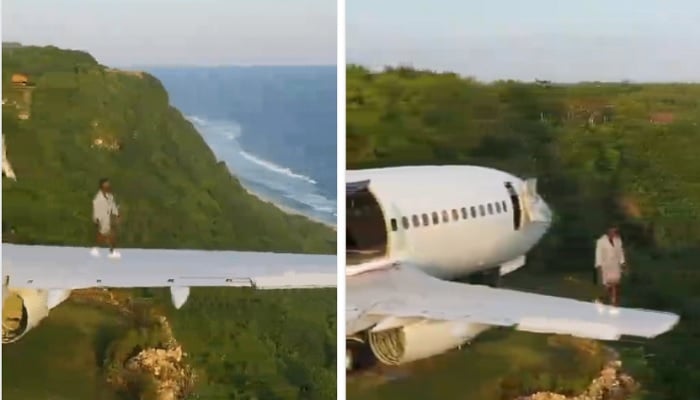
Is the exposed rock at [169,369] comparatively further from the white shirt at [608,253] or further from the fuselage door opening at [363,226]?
the white shirt at [608,253]

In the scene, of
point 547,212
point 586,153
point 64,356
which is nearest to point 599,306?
point 547,212

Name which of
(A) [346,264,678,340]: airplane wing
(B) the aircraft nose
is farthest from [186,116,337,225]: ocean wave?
(B) the aircraft nose

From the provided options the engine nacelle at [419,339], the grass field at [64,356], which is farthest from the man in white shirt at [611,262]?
the grass field at [64,356]

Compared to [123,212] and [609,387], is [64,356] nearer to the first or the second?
[123,212]

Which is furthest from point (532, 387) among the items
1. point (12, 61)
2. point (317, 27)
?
point (12, 61)

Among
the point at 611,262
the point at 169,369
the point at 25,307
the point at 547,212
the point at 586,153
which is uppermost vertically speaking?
the point at 586,153

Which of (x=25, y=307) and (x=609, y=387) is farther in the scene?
(x=25, y=307)

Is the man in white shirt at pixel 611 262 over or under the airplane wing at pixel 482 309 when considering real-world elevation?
over
